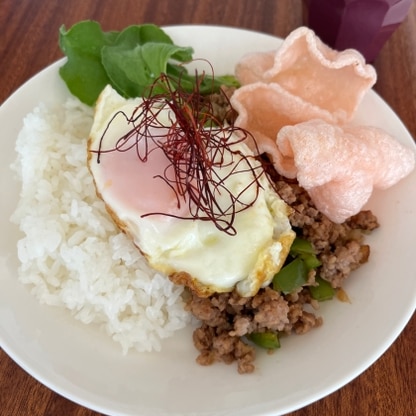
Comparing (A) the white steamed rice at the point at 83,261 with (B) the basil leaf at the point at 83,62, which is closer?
(A) the white steamed rice at the point at 83,261

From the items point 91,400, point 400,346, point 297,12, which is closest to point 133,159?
point 91,400

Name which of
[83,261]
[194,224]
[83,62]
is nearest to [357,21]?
[83,62]

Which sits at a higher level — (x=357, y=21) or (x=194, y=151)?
(x=357, y=21)

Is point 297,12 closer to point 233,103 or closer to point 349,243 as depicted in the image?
point 233,103

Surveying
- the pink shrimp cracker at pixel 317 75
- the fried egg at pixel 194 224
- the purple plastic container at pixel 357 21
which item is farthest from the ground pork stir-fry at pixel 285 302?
the purple plastic container at pixel 357 21

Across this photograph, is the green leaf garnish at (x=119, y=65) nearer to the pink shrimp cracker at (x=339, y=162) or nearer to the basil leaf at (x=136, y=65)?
the basil leaf at (x=136, y=65)

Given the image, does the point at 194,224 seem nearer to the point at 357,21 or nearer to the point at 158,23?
the point at 357,21
